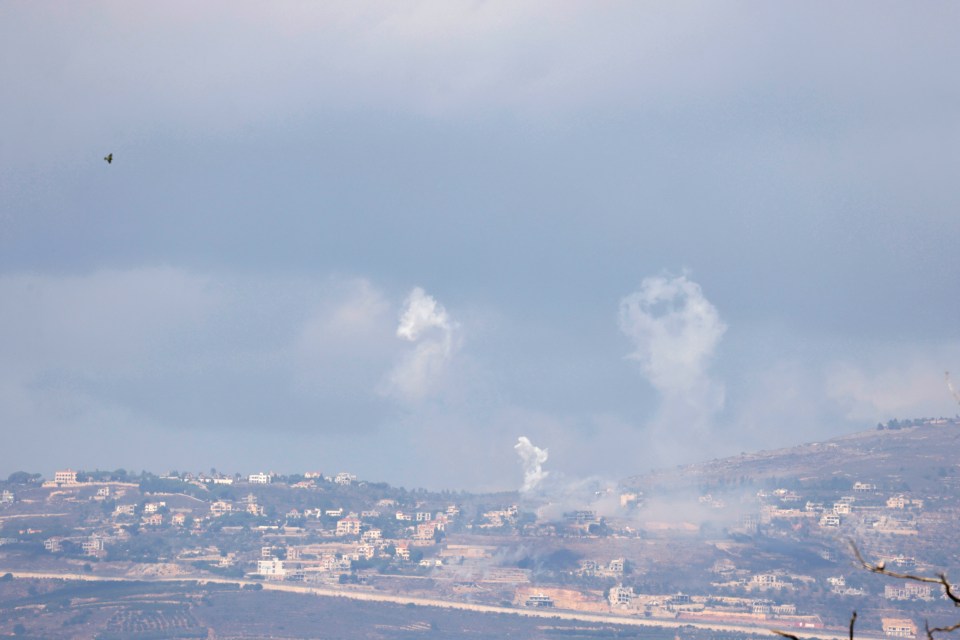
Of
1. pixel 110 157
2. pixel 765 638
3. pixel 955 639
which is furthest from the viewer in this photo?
pixel 765 638

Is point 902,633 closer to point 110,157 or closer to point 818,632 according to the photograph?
point 818,632

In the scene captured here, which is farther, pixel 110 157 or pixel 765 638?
pixel 765 638

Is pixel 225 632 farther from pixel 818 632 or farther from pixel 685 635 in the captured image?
pixel 818 632

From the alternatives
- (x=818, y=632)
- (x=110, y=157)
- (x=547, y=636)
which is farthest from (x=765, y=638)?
(x=110, y=157)

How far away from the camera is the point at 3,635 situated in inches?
7731

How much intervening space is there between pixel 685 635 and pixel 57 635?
2589 inches

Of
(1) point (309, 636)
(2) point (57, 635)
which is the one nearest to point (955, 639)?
(1) point (309, 636)

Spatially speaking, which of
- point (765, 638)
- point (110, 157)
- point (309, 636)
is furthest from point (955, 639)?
point (110, 157)

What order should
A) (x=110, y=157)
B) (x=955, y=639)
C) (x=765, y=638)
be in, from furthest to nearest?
1. (x=765, y=638)
2. (x=955, y=639)
3. (x=110, y=157)

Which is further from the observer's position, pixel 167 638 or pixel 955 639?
pixel 167 638

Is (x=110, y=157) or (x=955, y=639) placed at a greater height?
(x=110, y=157)

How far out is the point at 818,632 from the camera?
19812cm

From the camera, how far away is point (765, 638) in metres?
193

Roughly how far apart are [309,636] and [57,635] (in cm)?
2626
